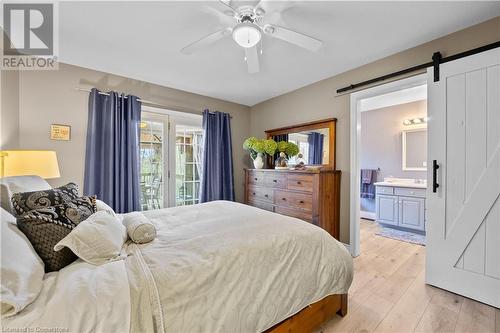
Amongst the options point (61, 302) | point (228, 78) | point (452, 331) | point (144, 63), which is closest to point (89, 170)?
point (144, 63)

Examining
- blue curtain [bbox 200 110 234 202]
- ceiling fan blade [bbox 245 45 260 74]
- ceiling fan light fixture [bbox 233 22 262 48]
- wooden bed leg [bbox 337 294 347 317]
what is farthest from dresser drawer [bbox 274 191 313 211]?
ceiling fan light fixture [bbox 233 22 262 48]

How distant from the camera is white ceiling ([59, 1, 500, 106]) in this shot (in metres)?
1.74

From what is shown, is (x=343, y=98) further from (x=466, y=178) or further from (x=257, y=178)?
(x=257, y=178)

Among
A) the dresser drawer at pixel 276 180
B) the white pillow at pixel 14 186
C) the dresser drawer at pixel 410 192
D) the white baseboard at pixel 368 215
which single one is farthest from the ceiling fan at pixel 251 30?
the white baseboard at pixel 368 215

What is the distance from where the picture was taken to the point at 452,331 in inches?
62.1

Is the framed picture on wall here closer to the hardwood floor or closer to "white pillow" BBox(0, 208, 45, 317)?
"white pillow" BBox(0, 208, 45, 317)

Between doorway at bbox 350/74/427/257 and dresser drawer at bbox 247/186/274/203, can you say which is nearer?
doorway at bbox 350/74/427/257

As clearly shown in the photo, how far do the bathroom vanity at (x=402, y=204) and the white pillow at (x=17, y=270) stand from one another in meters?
4.66

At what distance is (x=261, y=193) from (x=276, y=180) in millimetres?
417

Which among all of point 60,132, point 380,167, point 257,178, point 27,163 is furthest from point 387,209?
point 60,132

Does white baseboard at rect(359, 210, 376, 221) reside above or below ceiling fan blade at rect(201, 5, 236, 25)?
below

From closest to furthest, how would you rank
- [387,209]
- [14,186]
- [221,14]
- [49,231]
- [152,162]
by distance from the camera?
[49,231]
[14,186]
[221,14]
[152,162]
[387,209]

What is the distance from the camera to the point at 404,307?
1839mm

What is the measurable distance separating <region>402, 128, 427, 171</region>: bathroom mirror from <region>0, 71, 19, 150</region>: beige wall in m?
5.95
